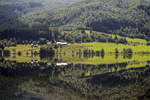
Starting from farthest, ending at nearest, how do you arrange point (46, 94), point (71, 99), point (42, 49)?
1. point (42, 49)
2. point (46, 94)
3. point (71, 99)

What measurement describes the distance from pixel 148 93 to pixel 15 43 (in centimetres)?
18008

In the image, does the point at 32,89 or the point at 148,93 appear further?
the point at 32,89

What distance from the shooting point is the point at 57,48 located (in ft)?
642

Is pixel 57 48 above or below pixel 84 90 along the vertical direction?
below

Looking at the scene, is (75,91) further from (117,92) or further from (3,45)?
(3,45)

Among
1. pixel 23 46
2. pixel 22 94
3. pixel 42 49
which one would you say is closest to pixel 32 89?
pixel 22 94

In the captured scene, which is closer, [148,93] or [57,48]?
[148,93]

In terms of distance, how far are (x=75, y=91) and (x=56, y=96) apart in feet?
12.0

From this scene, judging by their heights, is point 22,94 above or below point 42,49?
above

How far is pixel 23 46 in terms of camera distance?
199875 mm

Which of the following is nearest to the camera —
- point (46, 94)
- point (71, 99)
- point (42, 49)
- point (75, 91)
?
point (71, 99)

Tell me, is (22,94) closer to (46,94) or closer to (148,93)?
(46,94)

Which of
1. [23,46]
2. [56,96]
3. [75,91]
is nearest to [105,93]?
[75,91]

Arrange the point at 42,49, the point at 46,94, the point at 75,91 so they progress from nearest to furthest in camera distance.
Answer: the point at 46,94 → the point at 75,91 → the point at 42,49
